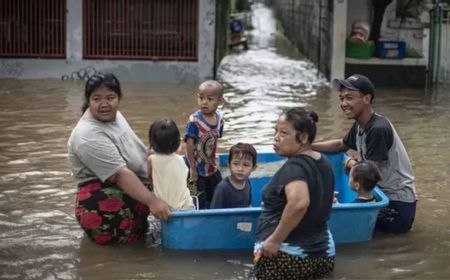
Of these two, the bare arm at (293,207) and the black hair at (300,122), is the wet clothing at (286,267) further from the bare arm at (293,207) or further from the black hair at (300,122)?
the black hair at (300,122)

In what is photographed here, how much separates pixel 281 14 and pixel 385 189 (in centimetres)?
3658

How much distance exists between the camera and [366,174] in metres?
6.12

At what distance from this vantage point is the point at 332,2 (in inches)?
736

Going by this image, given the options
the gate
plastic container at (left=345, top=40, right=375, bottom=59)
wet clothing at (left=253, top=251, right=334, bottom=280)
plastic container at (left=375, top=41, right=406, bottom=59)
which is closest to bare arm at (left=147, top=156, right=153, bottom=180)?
wet clothing at (left=253, top=251, right=334, bottom=280)

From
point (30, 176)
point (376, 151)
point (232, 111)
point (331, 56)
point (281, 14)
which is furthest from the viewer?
point (281, 14)

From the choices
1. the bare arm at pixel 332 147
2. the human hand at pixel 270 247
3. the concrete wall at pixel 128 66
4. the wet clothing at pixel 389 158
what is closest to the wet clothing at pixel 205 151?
the bare arm at pixel 332 147

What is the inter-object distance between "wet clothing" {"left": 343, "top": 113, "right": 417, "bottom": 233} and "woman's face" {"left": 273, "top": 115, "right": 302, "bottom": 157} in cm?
138

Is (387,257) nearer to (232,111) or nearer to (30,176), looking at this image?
(30,176)

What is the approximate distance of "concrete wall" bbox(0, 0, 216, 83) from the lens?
18047 mm

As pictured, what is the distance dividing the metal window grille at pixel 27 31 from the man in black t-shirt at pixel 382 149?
42.1 feet

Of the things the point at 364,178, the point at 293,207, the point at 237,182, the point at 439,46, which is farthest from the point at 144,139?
the point at 439,46

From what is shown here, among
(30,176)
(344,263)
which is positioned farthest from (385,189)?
(30,176)

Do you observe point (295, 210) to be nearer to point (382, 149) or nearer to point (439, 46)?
point (382, 149)

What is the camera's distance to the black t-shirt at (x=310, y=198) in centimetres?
496
